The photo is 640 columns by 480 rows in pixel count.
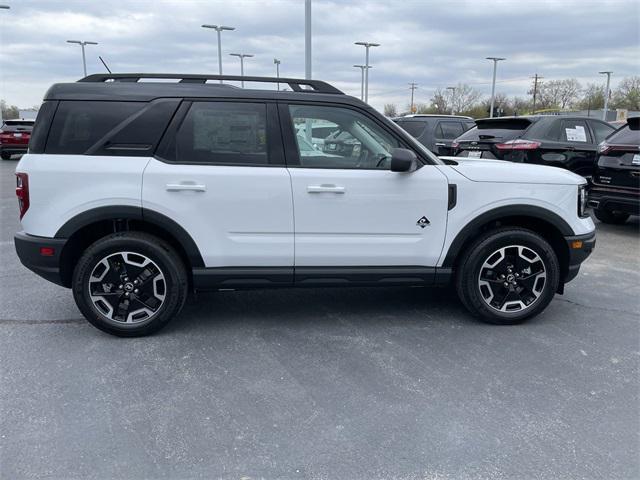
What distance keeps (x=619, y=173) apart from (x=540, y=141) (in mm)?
1794

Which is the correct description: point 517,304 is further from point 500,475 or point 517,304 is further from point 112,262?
point 112,262

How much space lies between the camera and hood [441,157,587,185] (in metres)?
4.12

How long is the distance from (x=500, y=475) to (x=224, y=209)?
2.47m

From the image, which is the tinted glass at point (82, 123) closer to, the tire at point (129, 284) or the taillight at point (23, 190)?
the taillight at point (23, 190)

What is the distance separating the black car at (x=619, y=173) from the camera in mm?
7301

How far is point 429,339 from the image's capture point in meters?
4.04

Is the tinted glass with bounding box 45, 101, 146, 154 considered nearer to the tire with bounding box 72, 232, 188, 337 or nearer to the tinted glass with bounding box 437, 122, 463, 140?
the tire with bounding box 72, 232, 188, 337

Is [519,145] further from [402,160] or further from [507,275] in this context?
[402,160]

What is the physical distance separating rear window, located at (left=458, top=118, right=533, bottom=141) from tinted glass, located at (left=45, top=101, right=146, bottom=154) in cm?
711

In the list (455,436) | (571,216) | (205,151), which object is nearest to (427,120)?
(571,216)

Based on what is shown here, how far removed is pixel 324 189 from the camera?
12.8ft

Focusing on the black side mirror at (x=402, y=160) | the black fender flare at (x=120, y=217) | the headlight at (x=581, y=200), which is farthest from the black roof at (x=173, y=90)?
the headlight at (x=581, y=200)

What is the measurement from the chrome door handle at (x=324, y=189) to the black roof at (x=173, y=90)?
690 millimetres

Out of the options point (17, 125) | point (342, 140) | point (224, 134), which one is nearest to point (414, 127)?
point (342, 140)
